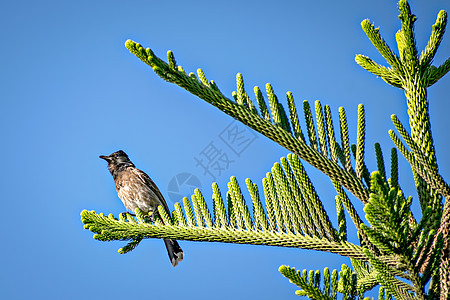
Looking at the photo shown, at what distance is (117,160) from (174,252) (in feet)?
8.08

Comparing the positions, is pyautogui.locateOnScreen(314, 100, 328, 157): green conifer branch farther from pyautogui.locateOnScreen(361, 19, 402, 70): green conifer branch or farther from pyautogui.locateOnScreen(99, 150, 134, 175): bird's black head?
pyautogui.locateOnScreen(99, 150, 134, 175): bird's black head

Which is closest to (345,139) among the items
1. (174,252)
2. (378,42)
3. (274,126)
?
(274,126)

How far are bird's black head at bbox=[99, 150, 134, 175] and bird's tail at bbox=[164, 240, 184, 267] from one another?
2138 mm

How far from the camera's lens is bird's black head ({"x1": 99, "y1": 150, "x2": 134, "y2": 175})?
8.05 meters

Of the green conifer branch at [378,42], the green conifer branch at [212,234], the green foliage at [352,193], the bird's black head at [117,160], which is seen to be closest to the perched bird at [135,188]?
the bird's black head at [117,160]

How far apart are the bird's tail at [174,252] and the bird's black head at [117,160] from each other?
7.01 feet

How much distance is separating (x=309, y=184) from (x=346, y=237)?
0.30 meters

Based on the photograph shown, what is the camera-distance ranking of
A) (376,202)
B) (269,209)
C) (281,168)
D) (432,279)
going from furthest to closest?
(269,209) → (281,168) → (432,279) → (376,202)

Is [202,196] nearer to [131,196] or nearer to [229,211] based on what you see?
[229,211]

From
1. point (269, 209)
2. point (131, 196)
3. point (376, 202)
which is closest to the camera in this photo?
point (376, 202)

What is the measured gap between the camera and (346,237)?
6.55 feet

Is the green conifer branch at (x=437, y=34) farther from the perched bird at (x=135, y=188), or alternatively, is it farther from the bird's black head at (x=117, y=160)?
the bird's black head at (x=117, y=160)

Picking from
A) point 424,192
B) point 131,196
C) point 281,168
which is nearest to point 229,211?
point 281,168

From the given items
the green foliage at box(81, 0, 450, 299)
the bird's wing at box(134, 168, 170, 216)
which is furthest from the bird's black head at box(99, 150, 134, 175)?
the green foliage at box(81, 0, 450, 299)
